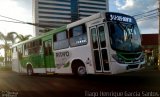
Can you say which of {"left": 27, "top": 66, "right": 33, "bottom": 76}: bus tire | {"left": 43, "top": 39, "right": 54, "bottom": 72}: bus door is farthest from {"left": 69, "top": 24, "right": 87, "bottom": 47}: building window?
{"left": 27, "top": 66, "right": 33, "bottom": 76}: bus tire

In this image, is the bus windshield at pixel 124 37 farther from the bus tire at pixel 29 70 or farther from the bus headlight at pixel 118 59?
the bus tire at pixel 29 70

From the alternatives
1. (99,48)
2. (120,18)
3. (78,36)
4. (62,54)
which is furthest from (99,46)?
(62,54)

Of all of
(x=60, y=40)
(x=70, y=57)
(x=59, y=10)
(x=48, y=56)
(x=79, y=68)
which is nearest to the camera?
(x=79, y=68)

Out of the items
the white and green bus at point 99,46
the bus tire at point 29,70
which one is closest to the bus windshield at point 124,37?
the white and green bus at point 99,46

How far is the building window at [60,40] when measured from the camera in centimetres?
1686

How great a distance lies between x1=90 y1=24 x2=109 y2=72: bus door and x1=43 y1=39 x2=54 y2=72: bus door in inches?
204

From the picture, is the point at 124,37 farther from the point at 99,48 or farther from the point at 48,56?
the point at 48,56

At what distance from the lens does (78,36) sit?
15.6 m

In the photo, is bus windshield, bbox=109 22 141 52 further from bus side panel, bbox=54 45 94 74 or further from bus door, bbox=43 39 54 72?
bus door, bbox=43 39 54 72

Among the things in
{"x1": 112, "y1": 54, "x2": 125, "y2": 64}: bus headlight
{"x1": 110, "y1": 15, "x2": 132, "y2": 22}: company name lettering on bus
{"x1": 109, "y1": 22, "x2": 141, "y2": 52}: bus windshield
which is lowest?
{"x1": 112, "y1": 54, "x2": 125, "y2": 64}: bus headlight

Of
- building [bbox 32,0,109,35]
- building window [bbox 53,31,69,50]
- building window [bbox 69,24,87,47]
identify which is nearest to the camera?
building window [bbox 69,24,87,47]

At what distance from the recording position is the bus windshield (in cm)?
1345

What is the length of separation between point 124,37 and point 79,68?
10.3 feet

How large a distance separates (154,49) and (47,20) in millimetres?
110318
